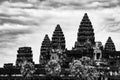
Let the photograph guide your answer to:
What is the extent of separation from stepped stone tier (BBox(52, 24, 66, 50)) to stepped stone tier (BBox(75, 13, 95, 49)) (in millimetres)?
4390

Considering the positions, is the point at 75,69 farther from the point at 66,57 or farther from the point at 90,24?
the point at 90,24

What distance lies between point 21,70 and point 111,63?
24712 mm

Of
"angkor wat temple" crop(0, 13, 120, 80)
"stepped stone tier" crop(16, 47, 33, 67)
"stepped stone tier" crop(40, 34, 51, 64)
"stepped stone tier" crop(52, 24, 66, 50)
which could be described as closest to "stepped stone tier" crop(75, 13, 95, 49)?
"angkor wat temple" crop(0, 13, 120, 80)

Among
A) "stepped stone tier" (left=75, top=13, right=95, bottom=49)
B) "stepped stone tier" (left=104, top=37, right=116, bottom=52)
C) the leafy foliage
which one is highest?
"stepped stone tier" (left=75, top=13, right=95, bottom=49)

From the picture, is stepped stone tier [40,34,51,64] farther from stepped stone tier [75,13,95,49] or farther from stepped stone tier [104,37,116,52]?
stepped stone tier [75,13,95,49]

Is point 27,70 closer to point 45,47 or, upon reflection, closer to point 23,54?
point 23,54

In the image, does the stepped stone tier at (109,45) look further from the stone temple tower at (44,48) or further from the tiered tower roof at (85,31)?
the stone temple tower at (44,48)

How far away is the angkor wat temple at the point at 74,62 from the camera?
8288 centimetres

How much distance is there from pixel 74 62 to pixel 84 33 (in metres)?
16.0

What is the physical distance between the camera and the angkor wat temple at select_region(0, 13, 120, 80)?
82.9 metres

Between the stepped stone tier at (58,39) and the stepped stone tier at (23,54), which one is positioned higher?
the stepped stone tier at (58,39)

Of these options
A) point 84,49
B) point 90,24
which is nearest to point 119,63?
point 84,49

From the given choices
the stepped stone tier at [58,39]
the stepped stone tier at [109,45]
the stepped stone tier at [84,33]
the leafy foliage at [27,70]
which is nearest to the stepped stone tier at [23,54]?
the leafy foliage at [27,70]

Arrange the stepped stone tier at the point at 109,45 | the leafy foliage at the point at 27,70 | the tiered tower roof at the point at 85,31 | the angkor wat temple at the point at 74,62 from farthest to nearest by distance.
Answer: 1. the stepped stone tier at the point at 109,45
2. the tiered tower roof at the point at 85,31
3. the leafy foliage at the point at 27,70
4. the angkor wat temple at the point at 74,62
